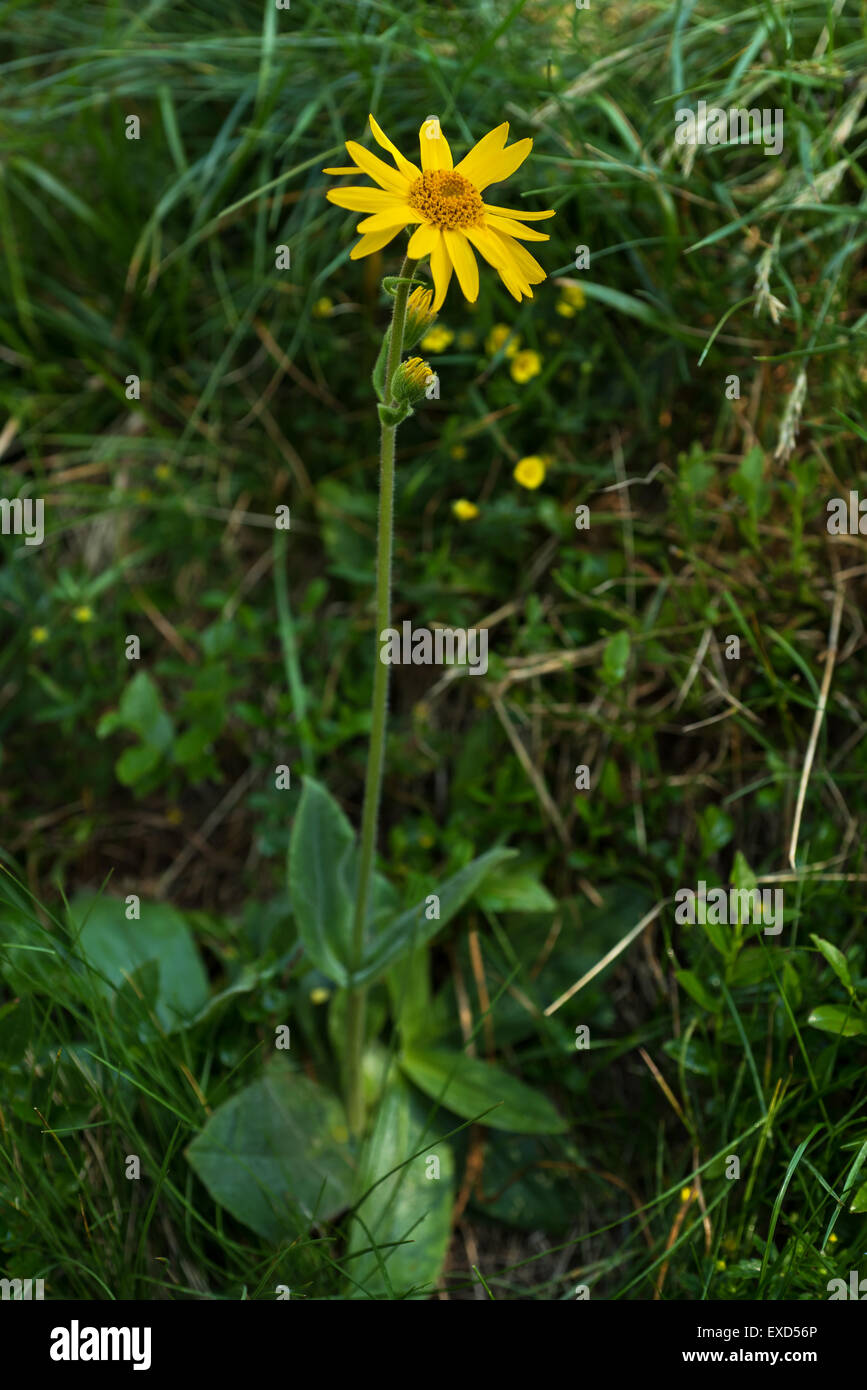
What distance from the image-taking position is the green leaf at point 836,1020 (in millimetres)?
1757

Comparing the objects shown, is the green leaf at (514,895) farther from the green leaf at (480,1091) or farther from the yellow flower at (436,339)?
the yellow flower at (436,339)

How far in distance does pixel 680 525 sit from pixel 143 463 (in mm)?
1603

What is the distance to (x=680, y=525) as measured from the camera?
7.57 feet

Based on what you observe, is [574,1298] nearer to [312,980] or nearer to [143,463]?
[312,980]

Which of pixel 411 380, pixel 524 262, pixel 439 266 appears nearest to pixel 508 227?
pixel 524 262

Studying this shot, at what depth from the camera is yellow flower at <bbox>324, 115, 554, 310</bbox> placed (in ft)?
4.65

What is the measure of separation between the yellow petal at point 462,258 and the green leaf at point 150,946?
164cm

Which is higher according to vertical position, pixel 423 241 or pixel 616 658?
pixel 423 241

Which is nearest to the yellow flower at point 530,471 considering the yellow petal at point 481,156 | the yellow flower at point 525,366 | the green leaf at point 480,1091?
the yellow flower at point 525,366

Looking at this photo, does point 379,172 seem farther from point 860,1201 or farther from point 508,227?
point 860,1201

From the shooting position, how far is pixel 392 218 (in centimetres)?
141

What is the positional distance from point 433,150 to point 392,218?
6.2 inches

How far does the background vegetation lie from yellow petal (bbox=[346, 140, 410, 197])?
1.92ft
